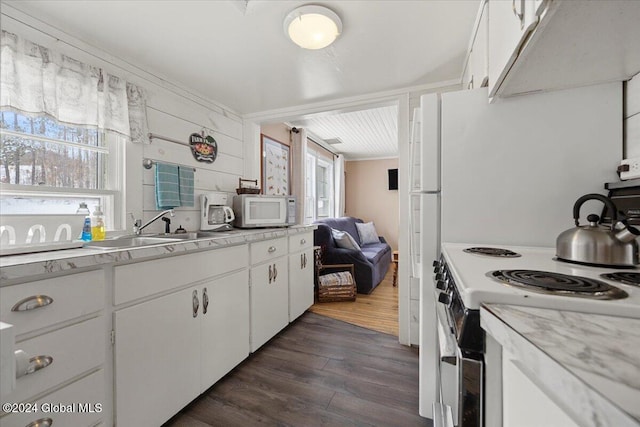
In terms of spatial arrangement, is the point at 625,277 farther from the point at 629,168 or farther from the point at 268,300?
the point at 268,300

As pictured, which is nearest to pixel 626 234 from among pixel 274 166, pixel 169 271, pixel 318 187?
pixel 169 271

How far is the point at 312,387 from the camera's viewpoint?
1724 mm

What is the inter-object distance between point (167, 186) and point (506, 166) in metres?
2.16

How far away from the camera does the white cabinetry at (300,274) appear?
2.62 m

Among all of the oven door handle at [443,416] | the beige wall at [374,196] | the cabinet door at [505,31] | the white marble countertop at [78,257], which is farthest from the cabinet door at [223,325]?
the beige wall at [374,196]

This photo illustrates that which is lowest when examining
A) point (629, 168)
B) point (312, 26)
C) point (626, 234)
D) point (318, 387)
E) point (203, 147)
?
point (318, 387)

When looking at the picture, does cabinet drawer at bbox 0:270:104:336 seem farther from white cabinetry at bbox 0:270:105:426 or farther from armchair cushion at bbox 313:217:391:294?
armchair cushion at bbox 313:217:391:294

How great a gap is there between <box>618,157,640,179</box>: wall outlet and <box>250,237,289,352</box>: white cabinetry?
6.68 ft

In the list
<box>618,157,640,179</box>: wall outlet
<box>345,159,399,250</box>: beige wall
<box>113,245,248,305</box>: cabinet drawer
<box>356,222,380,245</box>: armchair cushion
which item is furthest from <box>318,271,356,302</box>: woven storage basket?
<box>345,159,399,250</box>: beige wall

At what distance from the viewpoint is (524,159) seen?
1182 mm

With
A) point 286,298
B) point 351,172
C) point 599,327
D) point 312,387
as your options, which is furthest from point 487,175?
point 351,172

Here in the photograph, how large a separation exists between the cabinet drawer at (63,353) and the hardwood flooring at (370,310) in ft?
7.03

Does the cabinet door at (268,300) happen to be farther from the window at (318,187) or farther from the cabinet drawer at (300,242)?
the window at (318,187)

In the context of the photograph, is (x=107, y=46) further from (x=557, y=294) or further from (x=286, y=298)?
(x=557, y=294)
